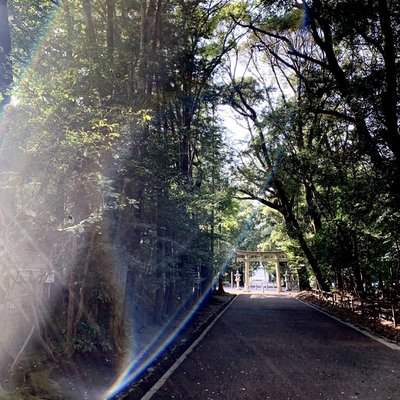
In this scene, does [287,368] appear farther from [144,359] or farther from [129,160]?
[129,160]

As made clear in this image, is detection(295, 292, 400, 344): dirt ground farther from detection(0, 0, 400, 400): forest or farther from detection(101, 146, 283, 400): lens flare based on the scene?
detection(101, 146, 283, 400): lens flare

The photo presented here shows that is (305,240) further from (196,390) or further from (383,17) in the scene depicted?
(196,390)


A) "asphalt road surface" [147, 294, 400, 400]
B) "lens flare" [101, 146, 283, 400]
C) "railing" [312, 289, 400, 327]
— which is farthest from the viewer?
"railing" [312, 289, 400, 327]

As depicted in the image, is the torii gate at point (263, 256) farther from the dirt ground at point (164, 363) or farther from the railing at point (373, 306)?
the dirt ground at point (164, 363)

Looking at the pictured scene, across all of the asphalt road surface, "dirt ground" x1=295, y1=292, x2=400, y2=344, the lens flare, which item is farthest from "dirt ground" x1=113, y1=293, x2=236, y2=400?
"dirt ground" x1=295, y1=292, x2=400, y2=344

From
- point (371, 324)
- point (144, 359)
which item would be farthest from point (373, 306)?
point (144, 359)

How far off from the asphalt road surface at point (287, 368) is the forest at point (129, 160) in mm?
1105

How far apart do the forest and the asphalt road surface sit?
1105mm

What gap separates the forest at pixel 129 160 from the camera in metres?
4.74

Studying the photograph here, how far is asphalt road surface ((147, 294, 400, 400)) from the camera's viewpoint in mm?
4629

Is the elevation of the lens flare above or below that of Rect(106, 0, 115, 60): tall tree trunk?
below

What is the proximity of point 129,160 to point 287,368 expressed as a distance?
4.47 m

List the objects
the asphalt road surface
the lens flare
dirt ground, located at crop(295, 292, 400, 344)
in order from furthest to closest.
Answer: dirt ground, located at crop(295, 292, 400, 344), the lens flare, the asphalt road surface

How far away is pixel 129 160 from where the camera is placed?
6246mm
